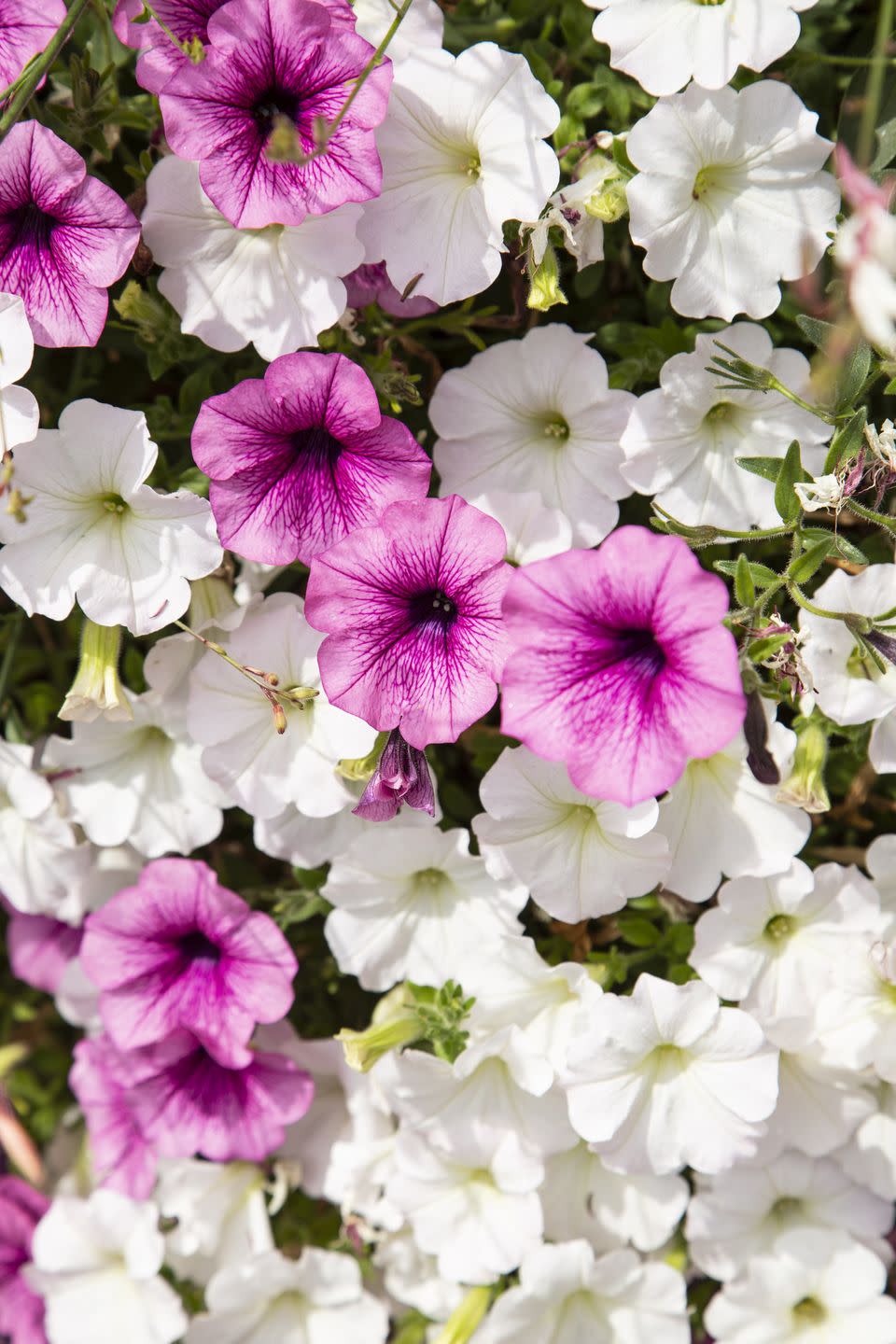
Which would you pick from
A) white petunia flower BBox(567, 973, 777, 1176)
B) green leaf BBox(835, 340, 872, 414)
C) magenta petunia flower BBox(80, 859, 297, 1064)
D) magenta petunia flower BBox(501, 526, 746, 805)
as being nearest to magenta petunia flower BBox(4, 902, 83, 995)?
magenta petunia flower BBox(80, 859, 297, 1064)

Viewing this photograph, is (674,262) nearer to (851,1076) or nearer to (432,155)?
(432,155)

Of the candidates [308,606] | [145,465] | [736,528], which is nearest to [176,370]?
[145,465]

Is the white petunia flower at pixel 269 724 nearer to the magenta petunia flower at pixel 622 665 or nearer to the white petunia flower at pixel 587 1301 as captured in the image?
the magenta petunia flower at pixel 622 665

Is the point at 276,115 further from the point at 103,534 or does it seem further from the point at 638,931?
the point at 638,931

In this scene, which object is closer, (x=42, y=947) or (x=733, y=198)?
(x=733, y=198)

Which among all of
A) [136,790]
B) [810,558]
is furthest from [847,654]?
[136,790]

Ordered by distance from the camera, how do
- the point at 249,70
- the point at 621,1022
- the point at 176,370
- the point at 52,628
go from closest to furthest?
the point at 249,70 < the point at 621,1022 < the point at 176,370 < the point at 52,628
